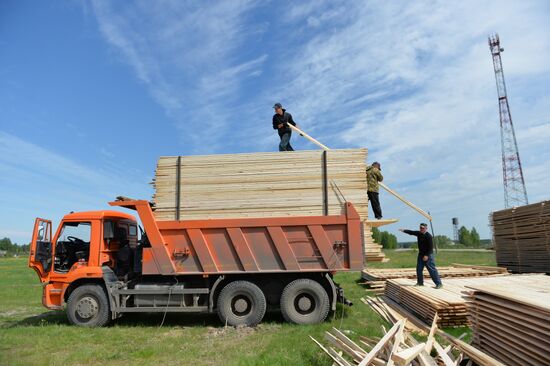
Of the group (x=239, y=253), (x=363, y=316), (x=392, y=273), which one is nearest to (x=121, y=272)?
(x=239, y=253)

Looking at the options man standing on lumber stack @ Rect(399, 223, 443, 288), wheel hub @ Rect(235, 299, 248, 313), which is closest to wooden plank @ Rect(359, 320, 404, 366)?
wheel hub @ Rect(235, 299, 248, 313)

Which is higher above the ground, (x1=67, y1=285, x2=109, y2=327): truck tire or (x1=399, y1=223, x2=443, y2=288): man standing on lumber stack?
(x1=399, y1=223, x2=443, y2=288): man standing on lumber stack

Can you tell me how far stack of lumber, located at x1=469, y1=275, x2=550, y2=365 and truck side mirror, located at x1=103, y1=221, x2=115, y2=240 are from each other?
280 inches

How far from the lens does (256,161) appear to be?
8188 millimetres

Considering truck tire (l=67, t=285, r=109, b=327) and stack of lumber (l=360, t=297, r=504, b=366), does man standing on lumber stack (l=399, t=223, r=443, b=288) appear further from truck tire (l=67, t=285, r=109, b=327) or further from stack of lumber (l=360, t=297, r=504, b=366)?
truck tire (l=67, t=285, r=109, b=327)

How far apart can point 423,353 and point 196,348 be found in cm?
372

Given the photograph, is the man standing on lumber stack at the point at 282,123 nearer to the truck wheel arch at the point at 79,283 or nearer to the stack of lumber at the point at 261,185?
the stack of lumber at the point at 261,185

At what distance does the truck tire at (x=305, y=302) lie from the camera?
745cm

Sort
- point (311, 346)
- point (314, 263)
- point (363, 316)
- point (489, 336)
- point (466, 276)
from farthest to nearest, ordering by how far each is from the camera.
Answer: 1. point (466, 276)
2. point (363, 316)
3. point (314, 263)
4. point (311, 346)
5. point (489, 336)

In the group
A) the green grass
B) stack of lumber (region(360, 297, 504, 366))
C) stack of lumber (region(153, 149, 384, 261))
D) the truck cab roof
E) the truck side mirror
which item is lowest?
stack of lumber (region(360, 297, 504, 366))

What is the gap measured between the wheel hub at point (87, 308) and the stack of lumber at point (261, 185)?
220 cm

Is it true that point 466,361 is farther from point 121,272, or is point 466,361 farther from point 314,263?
point 121,272

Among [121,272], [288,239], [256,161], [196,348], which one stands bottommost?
[196,348]

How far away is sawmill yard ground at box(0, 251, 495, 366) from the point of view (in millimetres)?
5680
